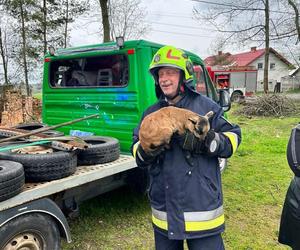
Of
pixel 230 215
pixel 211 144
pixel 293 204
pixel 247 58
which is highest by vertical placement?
pixel 247 58

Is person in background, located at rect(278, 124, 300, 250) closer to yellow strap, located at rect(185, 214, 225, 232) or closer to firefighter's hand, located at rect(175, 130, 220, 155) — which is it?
firefighter's hand, located at rect(175, 130, 220, 155)

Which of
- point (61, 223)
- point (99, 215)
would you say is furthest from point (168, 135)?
point (99, 215)

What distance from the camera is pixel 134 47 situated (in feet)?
12.7

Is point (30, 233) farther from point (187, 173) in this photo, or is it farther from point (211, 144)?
point (211, 144)

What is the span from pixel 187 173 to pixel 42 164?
134 centimetres

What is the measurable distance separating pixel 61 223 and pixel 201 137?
63.1 inches

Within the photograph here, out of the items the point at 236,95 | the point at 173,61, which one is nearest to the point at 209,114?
the point at 173,61

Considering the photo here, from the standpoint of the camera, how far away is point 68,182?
9.25 feet

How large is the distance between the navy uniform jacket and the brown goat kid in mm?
126

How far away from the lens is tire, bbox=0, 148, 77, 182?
2711 mm

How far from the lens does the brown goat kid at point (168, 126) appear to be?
75.9 inches

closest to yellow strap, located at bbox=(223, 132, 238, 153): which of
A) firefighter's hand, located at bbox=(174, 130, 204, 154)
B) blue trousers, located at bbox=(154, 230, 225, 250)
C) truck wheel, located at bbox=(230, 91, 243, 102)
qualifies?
firefighter's hand, located at bbox=(174, 130, 204, 154)

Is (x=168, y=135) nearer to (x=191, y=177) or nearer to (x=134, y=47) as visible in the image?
(x=191, y=177)

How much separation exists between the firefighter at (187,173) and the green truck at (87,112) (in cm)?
103
